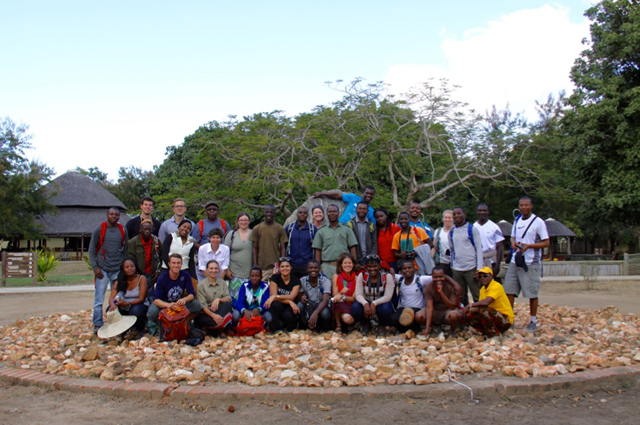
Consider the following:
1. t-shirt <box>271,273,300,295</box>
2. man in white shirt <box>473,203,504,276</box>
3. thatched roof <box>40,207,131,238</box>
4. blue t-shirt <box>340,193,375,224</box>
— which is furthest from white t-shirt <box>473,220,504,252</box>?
thatched roof <box>40,207,131,238</box>

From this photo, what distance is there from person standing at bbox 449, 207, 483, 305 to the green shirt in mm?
1349

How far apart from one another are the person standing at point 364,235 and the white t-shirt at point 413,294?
84cm

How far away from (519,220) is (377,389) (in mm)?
3763

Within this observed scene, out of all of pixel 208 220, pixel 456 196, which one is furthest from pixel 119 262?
pixel 456 196

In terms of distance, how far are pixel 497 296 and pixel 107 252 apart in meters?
5.15

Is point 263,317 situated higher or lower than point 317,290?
lower

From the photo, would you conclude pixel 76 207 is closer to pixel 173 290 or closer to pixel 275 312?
pixel 173 290

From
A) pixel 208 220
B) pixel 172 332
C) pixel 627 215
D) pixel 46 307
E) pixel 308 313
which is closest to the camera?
pixel 172 332

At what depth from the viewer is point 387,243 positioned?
7.61 m

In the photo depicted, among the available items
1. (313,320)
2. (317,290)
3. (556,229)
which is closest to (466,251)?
(317,290)

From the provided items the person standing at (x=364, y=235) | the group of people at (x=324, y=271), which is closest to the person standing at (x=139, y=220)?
the group of people at (x=324, y=271)

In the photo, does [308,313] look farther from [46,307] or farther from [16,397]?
[46,307]

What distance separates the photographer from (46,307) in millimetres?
11617

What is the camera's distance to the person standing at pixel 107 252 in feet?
24.1
